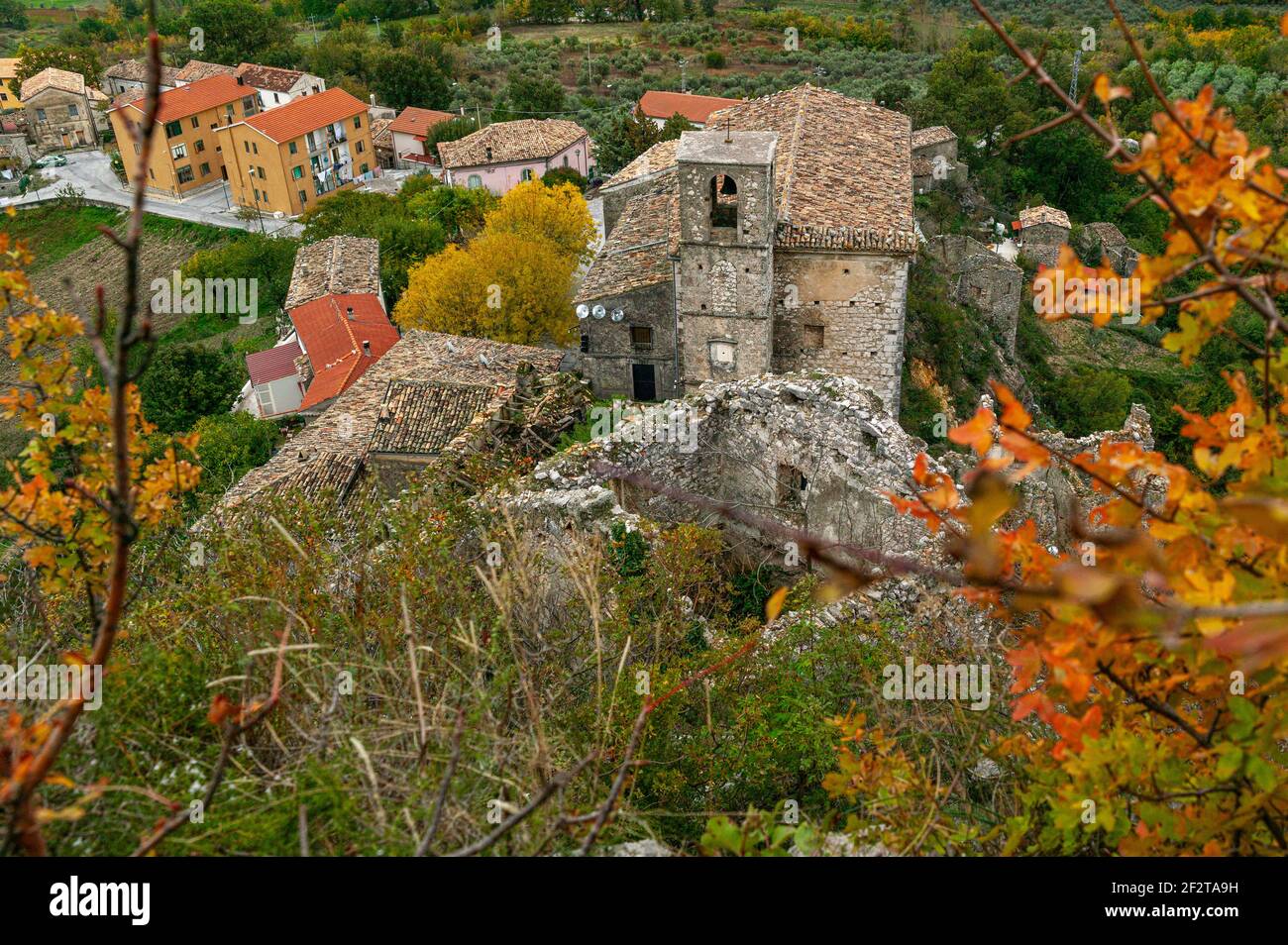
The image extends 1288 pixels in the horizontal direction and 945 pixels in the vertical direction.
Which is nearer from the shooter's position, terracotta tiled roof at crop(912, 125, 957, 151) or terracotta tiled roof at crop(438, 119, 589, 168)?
terracotta tiled roof at crop(912, 125, 957, 151)

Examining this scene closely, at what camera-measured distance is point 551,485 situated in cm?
1217

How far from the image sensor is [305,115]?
2168 inches

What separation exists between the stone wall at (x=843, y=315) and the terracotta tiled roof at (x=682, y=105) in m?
37.7

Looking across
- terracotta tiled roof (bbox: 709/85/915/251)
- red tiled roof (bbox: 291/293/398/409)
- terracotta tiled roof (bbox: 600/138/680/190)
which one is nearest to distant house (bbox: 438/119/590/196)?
red tiled roof (bbox: 291/293/398/409)

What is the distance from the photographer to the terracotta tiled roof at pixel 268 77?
208ft

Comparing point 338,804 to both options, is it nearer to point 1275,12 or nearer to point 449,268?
point 449,268

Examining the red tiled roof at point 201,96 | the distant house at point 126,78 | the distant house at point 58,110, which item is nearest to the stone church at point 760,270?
the red tiled roof at point 201,96

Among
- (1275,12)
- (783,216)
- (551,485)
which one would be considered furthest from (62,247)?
(1275,12)

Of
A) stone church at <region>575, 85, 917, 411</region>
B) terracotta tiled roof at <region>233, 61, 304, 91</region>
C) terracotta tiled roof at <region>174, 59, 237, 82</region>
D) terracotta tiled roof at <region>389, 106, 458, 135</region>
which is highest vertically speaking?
terracotta tiled roof at <region>174, 59, 237, 82</region>

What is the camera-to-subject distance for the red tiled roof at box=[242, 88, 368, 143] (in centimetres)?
5331

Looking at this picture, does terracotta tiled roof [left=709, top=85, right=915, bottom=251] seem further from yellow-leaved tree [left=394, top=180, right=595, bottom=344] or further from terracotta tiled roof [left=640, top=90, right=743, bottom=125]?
terracotta tiled roof [left=640, top=90, right=743, bottom=125]

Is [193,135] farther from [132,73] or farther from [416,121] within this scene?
[132,73]

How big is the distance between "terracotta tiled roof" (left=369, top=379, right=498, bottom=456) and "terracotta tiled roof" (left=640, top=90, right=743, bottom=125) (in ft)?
125
